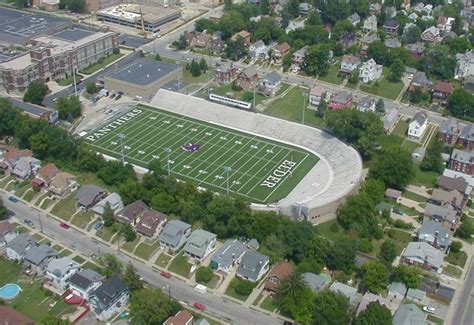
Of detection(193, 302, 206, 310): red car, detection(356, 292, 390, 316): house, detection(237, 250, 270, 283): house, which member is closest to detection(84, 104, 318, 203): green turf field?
detection(237, 250, 270, 283): house

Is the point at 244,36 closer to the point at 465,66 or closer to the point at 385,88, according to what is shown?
the point at 385,88

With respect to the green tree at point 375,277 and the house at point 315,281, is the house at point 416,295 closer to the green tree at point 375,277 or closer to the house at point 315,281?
the green tree at point 375,277

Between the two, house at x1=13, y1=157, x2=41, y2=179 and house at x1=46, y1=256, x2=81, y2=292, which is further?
house at x1=13, y1=157, x2=41, y2=179

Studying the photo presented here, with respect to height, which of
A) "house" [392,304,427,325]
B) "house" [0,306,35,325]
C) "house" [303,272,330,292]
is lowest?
"house" [0,306,35,325]

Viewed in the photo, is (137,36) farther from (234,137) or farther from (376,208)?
(376,208)

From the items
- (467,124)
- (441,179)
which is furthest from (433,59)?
(441,179)

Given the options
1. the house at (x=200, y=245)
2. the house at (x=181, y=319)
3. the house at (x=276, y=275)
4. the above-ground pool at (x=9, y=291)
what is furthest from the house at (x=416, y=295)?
the above-ground pool at (x=9, y=291)

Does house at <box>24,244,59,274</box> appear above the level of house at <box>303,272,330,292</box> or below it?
below

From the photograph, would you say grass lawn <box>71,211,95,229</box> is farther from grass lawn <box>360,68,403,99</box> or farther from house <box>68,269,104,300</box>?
grass lawn <box>360,68,403,99</box>
